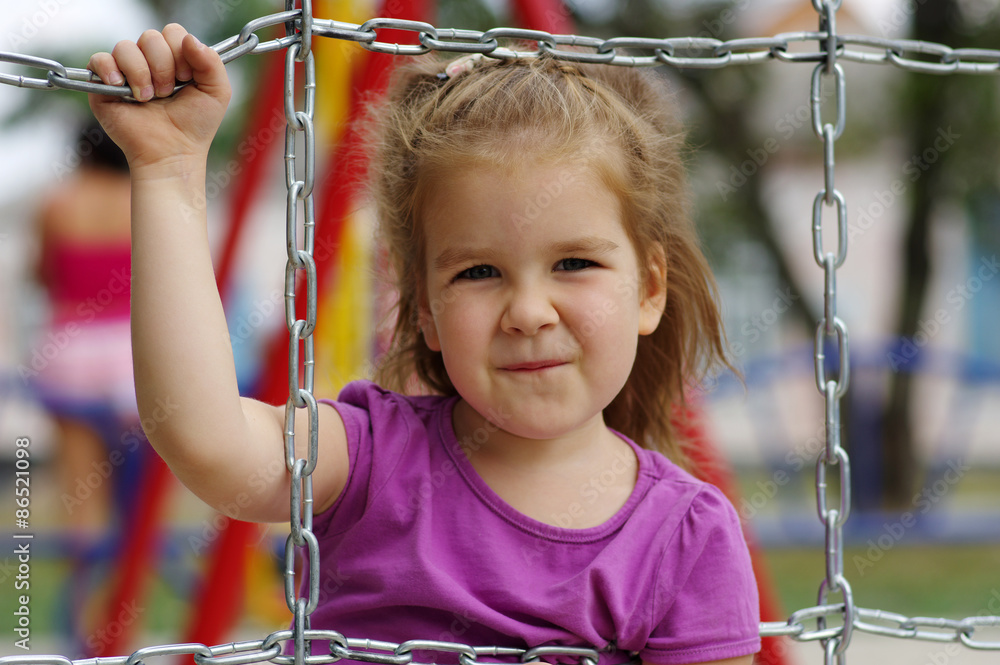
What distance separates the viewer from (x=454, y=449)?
4.55 ft

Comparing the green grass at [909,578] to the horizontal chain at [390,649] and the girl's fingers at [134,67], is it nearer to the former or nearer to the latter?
the horizontal chain at [390,649]

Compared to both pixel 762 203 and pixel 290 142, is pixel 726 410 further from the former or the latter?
pixel 290 142

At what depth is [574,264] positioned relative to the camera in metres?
1.27

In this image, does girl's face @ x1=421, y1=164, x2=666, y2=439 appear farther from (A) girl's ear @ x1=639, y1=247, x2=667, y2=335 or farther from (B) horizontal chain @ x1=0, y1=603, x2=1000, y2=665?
(B) horizontal chain @ x1=0, y1=603, x2=1000, y2=665

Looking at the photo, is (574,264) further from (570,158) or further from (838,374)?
(838,374)

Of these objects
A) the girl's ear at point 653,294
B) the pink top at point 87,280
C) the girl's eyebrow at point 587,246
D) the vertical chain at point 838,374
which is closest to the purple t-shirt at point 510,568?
the vertical chain at point 838,374

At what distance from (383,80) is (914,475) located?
5667 millimetres

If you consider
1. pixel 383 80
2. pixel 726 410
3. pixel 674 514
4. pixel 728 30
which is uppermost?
pixel 728 30

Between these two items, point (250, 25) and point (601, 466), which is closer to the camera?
point (250, 25)

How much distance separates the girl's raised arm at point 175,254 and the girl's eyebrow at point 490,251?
1.01ft

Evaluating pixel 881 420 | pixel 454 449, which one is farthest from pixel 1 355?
pixel 454 449

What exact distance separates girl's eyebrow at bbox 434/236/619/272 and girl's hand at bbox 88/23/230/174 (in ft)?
1.09

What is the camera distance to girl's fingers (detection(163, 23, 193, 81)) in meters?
1.01

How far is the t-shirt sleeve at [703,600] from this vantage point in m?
1.27
